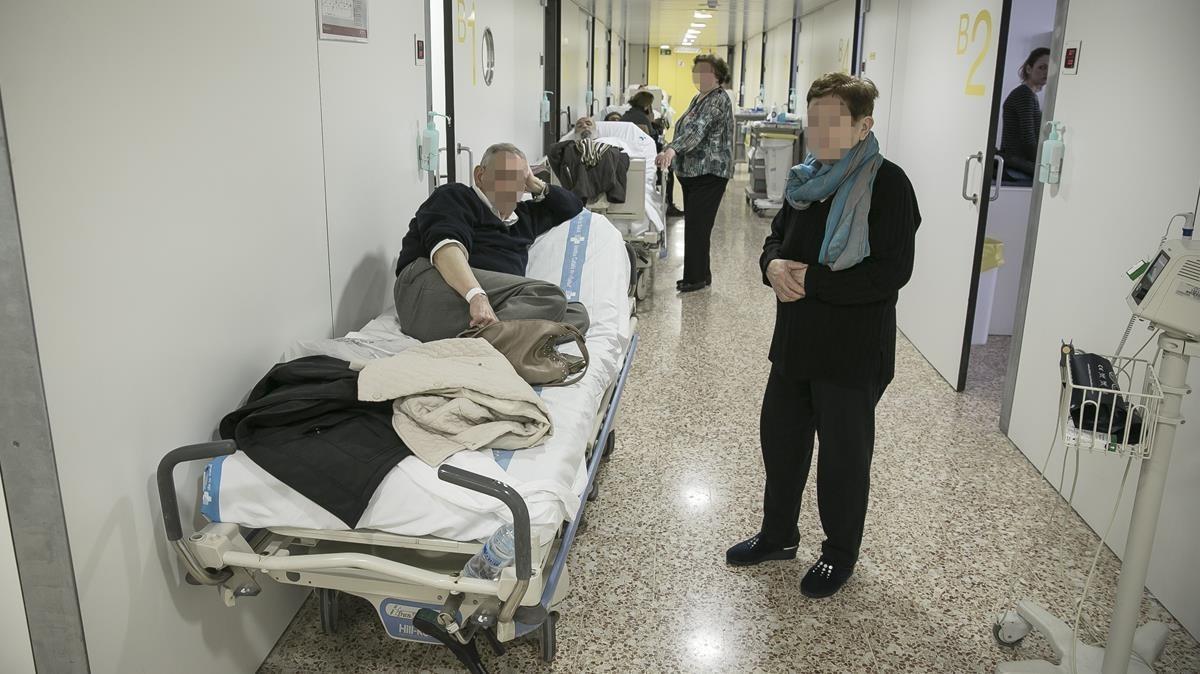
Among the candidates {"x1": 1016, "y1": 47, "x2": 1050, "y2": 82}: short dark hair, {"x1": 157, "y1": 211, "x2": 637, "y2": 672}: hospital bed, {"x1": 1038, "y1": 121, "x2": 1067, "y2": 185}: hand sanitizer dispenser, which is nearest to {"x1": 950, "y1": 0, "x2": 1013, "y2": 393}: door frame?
{"x1": 1038, "y1": 121, "x2": 1067, "y2": 185}: hand sanitizer dispenser

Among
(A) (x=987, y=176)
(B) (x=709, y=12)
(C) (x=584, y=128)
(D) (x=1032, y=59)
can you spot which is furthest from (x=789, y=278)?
(B) (x=709, y=12)

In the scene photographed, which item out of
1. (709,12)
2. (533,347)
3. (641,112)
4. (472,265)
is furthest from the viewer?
(709,12)

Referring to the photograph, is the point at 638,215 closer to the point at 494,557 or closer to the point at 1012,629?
the point at 1012,629

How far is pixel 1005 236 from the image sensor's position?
551 cm

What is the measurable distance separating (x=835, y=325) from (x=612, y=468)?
4.50ft

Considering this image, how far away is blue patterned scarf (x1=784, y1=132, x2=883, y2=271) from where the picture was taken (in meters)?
2.30

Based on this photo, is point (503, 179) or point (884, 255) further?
point (503, 179)

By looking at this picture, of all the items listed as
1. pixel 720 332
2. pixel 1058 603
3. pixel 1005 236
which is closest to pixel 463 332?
pixel 1058 603

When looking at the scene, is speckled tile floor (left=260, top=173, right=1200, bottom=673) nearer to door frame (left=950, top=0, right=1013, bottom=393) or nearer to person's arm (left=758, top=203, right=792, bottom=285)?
door frame (left=950, top=0, right=1013, bottom=393)

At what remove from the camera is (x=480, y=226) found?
3199 millimetres

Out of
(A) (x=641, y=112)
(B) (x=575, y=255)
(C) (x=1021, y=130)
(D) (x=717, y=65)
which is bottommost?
(B) (x=575, y=255)

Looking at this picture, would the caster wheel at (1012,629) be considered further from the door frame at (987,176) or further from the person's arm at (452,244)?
the door frame at (987,176)

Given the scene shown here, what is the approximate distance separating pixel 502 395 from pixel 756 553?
1.16 m

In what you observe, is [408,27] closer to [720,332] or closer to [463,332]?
[463,332]
